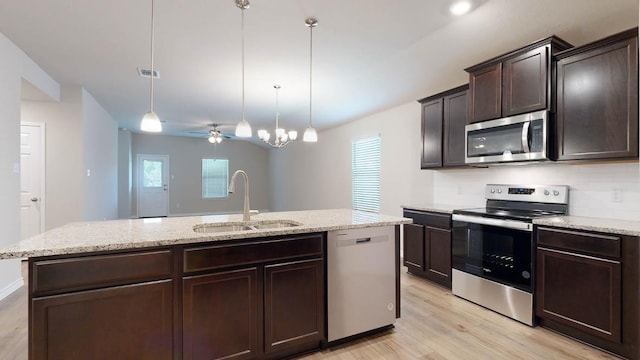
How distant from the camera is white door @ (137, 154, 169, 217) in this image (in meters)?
9.02

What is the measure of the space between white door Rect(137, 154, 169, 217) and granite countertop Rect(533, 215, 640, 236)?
9.59 meters

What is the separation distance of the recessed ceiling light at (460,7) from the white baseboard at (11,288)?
5148 millimetres

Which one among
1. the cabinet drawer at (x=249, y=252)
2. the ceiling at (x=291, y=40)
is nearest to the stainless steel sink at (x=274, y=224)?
the cabinet drawer at (x=249, y=252)

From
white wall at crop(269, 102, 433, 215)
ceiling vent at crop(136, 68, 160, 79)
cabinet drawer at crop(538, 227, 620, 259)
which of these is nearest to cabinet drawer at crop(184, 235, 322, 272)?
cabinet drawer at crop(538, 227, 620, 259)

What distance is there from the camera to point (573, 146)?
7.97ft

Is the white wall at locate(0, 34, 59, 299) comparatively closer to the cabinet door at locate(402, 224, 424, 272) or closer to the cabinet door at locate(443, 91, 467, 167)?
the cabinet door at locate(402, 224, 424, 272)

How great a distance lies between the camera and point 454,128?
3.48 metres

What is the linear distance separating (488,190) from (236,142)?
8.48m

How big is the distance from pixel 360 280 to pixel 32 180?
4.97 meters

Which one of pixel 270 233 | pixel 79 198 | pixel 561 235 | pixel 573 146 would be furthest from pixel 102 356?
pixel 79 198

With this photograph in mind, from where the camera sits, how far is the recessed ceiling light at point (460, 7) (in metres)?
2.38

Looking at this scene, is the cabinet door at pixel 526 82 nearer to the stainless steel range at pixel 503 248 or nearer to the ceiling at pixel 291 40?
the ceiling at pixel 291 40

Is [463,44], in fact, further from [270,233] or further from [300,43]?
[270,233]

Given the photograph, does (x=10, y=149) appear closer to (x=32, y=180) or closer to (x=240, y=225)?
(x=32, y=180)
